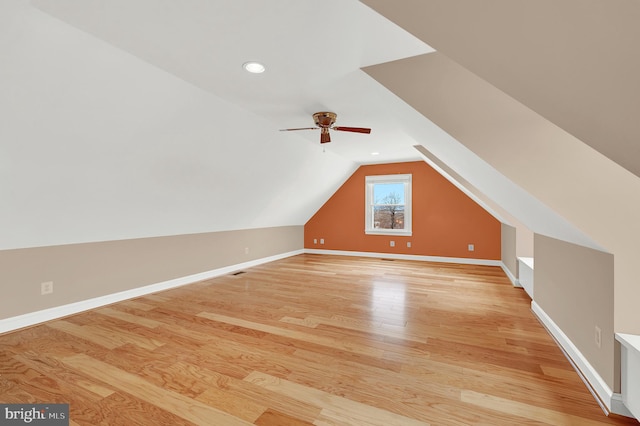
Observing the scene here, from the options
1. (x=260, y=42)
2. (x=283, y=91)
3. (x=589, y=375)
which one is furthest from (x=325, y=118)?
(x=589, y=375)

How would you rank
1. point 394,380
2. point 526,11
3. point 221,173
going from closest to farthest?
point 526,11
point 394,380
point 221,173

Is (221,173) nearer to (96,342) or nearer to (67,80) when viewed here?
(67,80)

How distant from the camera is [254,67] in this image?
2.26m

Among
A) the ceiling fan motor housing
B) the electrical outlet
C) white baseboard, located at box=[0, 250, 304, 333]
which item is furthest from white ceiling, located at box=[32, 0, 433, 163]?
white baseboard, located at box=[0, 250, 304, 333]

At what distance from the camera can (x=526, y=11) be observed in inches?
22.5

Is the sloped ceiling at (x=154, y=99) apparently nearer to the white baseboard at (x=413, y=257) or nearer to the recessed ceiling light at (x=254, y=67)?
the recessed ceiling light at (x=254, y=67)

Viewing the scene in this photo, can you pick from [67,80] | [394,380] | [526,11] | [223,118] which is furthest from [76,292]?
[526,11]

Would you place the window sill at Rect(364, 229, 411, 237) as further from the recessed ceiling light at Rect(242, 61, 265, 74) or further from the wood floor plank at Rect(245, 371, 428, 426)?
the wood floor plank at Rect(245, 371, 428, 426)

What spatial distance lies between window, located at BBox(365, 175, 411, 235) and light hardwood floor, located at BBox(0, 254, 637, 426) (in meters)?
3.14

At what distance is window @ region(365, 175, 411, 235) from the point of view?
20.8 ft

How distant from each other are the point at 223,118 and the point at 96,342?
2.39 metres

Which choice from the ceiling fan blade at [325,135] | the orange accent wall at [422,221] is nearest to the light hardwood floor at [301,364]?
the ceiling fan blade at [325,135]

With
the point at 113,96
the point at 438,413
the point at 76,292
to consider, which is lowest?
the point at 438,413

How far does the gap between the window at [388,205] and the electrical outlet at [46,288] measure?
5557 millimetres
